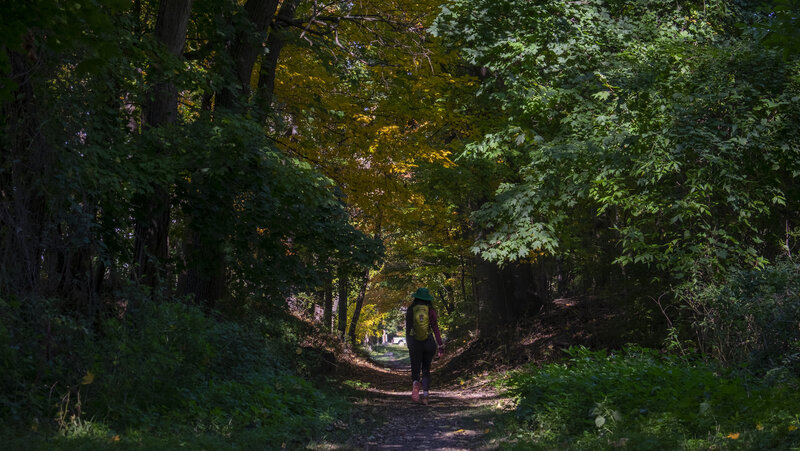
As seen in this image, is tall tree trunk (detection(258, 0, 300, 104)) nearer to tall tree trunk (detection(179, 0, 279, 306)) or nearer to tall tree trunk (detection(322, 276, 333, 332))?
tall tree trunk (detection(179, 0, 279, 306))

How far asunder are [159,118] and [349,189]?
665cm

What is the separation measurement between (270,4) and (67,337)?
8.45 metres

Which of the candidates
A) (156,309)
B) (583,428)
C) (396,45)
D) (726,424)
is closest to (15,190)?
(156,309)

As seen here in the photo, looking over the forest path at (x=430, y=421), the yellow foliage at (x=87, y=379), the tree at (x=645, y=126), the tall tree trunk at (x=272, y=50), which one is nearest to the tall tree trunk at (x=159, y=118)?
the tall tree trunk at (x=272, y=50)

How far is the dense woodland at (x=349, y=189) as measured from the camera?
696cm

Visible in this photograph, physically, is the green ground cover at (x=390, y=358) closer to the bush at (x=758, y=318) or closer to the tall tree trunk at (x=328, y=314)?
the tall tree trunk at (x=328, y=314)

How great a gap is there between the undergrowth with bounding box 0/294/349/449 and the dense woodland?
0.03 meters

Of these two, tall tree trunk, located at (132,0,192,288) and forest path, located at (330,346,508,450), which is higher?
tall tree trunk, located at (132,0,192,288)

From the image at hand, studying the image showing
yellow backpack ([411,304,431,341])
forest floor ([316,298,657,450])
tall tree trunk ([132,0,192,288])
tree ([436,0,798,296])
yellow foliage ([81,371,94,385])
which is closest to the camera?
yellow foliage ([81,371,94,385])

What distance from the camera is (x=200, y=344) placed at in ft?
28.2

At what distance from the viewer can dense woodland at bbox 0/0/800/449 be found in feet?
22.8

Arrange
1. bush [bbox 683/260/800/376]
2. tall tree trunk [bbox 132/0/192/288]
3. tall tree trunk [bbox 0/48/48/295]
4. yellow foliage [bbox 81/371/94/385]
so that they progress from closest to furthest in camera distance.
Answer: yellow foliage [bbox 81/371/94/385] → tall tree trunk [bbox 0/48/48/295] → bush [bbox 683/260/800/376] → tall tree trunk [bbox 132/0/192/288]

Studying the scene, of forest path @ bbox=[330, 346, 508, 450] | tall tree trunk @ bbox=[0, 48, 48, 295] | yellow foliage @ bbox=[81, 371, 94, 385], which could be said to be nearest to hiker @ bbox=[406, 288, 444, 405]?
forest path @ bbox=[330, 346, 508, 450]

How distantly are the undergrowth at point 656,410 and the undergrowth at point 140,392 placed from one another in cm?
282
